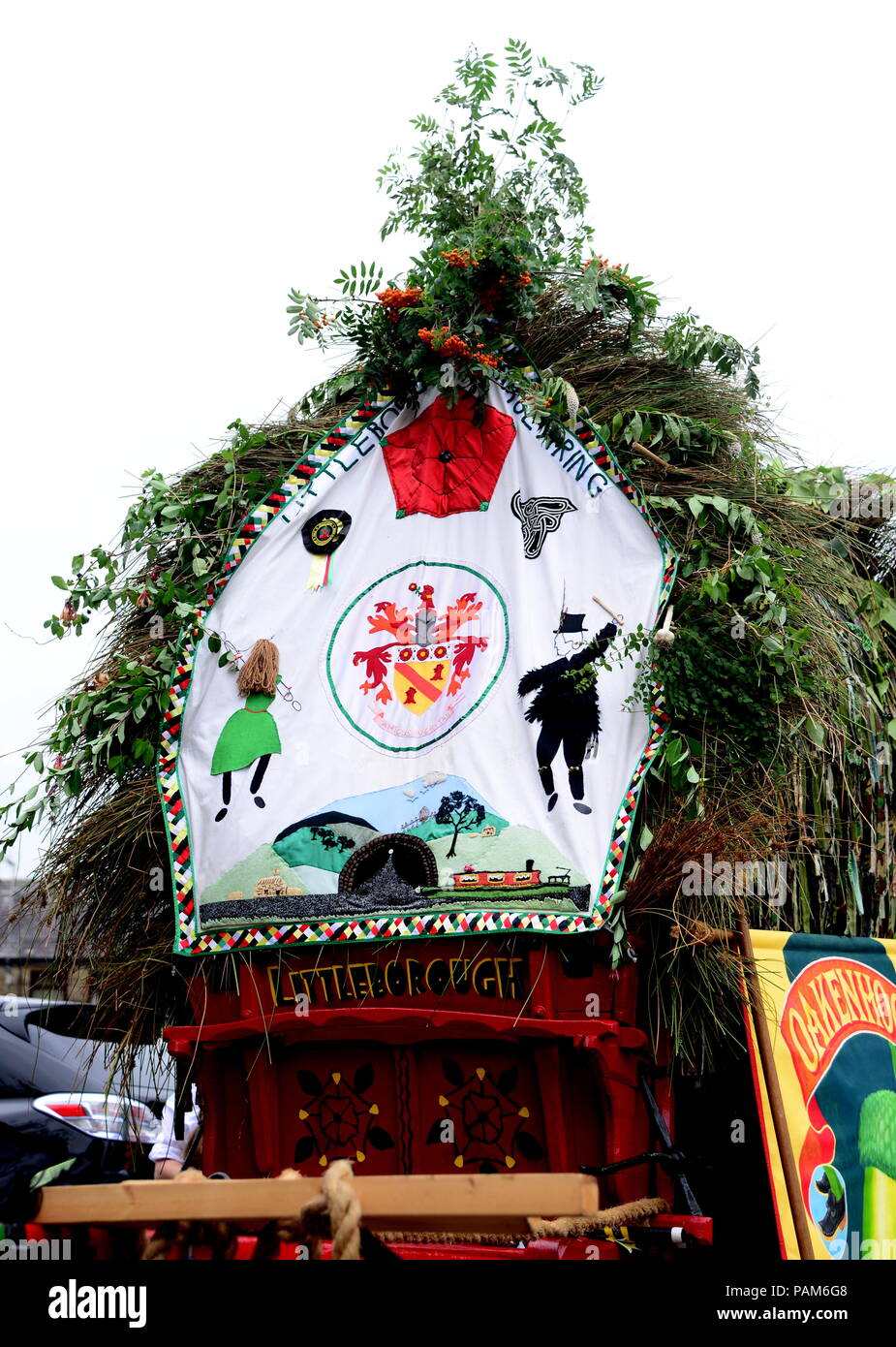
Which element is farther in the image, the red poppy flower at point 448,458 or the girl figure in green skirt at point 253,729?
the red poppy flower at point 448,458

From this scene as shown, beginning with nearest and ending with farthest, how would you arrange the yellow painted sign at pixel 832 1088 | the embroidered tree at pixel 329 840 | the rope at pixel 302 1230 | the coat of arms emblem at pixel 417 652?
1. the rope at pixel 302 1230
2. the yellow painted sign at pixel 832 1088
3. the embroidered tree at pixel 329 840
4. the coat of arms emblem at pixel 417 652

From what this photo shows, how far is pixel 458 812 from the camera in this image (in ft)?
16.1

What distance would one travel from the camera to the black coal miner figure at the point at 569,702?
15.9 feet

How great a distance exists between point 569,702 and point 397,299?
210 centimetres

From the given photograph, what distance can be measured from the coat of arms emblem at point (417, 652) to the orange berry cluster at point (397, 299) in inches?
47.9

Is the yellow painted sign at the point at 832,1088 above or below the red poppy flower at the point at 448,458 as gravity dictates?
below

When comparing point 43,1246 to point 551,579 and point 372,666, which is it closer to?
point 372,666

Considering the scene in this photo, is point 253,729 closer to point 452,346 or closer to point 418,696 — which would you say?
point 418,696


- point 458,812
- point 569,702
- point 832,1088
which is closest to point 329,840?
point 458,812

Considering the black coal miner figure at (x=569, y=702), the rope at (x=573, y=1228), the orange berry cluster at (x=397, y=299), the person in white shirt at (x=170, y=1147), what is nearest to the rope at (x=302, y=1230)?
the rope at (x=573, y=1228)

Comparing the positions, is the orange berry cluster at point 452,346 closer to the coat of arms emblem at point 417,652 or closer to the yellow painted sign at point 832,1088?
the coat of arms emblem at point 417,652

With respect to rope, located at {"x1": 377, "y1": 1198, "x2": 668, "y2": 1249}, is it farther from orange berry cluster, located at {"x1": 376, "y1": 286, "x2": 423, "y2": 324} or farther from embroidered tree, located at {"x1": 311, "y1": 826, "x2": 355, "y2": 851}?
orange berry cluster, located at {"x1": 376, "y1": 286, "x2": 423, "y2": 324}
